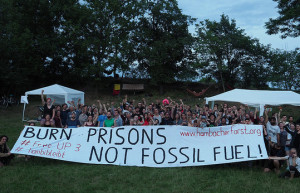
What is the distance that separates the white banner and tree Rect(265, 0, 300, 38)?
1610cm

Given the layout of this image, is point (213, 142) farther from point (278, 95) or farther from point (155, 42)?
point (155, 42)

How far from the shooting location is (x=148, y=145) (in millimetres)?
7035

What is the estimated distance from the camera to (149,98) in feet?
96.1

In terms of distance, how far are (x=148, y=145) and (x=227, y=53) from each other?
28.3 m

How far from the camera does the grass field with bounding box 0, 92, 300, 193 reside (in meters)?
5.39

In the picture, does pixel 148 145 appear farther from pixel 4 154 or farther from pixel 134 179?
pixel 4 154

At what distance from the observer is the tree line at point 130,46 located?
2861 cm

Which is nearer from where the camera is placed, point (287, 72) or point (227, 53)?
point (287, 72)

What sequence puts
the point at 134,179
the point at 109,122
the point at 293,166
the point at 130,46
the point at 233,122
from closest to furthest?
the point at 134,179
the point at 293,166
the point at 233,122
the point at 109,122
the point at 130,46

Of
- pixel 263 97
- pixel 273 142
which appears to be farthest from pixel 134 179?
pixel 263 97

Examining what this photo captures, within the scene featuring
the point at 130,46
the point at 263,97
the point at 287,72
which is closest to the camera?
the point at 263,97

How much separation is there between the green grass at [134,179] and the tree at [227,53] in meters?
25.2

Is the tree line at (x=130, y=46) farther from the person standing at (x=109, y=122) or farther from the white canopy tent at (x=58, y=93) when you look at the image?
the person standing at (x=109, y=122)

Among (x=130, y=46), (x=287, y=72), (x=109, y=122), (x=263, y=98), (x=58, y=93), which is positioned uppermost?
(x=130, y=46)
